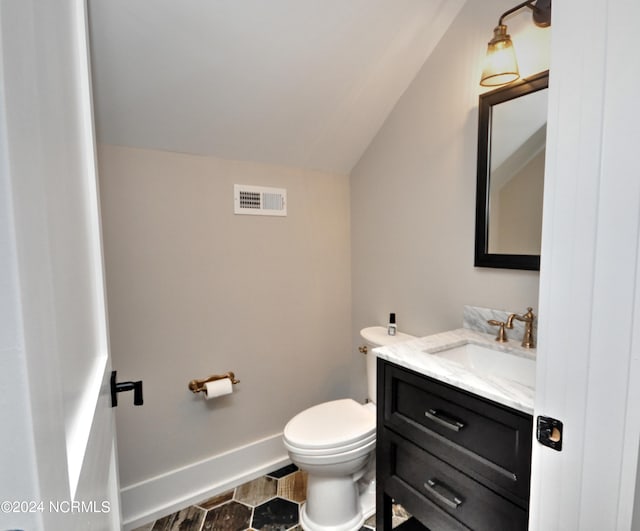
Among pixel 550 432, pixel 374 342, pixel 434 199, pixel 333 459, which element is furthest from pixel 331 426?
pixel 434 199

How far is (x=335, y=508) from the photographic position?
1.53 meters

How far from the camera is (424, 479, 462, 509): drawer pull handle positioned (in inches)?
41.4

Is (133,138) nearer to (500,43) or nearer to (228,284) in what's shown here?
(228,284)

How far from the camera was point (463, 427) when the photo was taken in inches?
40.1

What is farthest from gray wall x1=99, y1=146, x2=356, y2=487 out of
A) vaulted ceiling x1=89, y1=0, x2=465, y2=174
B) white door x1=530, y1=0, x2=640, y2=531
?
white door x1=530, y1=0, x2=640, y2=531

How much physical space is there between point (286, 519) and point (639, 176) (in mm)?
1860

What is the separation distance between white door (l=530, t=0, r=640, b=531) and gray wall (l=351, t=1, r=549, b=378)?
75cm

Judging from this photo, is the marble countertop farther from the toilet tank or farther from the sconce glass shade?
the sconce glass shade

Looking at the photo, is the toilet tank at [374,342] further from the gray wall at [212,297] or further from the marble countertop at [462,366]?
the gray wall at [212,297]

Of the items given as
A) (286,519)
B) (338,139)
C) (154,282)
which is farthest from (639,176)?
(286,519)

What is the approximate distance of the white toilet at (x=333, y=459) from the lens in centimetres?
144

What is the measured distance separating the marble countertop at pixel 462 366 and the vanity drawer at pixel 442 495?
285 millimetres

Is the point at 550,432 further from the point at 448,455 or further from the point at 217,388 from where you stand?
the point at 217,388

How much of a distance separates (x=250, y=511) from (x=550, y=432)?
153 centimetres
